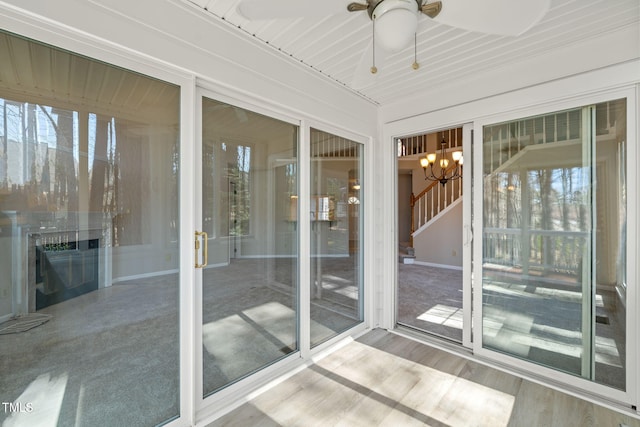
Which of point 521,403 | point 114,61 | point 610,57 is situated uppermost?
point 610,57

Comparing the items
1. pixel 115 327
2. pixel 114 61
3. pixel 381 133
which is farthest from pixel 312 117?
pixel 115 327

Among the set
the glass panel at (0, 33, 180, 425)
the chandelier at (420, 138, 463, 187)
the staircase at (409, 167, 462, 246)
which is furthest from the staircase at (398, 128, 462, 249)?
the glass panel at (0, 33, 180, 425)

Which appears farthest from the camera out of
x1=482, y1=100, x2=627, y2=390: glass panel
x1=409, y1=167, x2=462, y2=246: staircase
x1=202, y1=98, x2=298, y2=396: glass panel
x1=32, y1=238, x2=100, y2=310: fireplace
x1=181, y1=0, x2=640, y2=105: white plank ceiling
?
x1=409, y1=167, x2=462, y2=246: staircase

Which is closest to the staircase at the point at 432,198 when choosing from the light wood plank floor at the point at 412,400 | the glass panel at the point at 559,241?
the glass panel at the point at 559,241

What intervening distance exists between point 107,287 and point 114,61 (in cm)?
125

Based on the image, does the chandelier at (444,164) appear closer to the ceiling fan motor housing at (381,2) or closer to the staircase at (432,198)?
the staircase at (432,198)

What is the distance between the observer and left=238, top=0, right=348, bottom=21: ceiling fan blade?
1.24 m

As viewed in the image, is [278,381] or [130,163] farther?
[278,381]

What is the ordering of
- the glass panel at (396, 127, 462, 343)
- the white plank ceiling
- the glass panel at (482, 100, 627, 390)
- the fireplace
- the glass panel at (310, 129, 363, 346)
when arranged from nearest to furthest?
the fireplace < the white plank ceiling < the glass panel at (482, 100, 627, 390) < the glass panel at (310, 129, 363, 346) < the glass panel at (396, 127, 462, 343)

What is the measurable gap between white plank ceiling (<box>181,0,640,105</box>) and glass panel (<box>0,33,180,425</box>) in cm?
84

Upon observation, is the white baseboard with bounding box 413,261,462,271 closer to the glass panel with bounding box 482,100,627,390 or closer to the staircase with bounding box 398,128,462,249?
the staircase with bounding box 398,128,462,249

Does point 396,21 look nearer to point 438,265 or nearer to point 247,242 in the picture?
point 247,242

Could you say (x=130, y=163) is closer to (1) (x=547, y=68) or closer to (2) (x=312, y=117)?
(2) (x=312, y=117)

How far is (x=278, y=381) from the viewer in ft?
7.34
